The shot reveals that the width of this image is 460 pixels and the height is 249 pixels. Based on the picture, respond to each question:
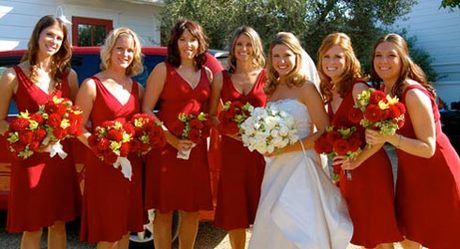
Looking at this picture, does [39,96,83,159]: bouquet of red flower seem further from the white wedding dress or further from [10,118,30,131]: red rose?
the white wedding dress

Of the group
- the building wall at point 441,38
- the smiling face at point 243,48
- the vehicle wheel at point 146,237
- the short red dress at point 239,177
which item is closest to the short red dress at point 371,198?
the short red dress at point 239,177

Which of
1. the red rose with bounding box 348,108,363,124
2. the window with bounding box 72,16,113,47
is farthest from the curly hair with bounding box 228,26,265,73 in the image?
the window with bounding box 72,16,113,47

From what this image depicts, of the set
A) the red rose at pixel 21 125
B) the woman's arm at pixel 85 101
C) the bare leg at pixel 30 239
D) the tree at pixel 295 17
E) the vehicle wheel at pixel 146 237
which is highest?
the tree at pixel 295 17

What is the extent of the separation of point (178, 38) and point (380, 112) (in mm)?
1799

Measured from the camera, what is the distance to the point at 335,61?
11.9 feet

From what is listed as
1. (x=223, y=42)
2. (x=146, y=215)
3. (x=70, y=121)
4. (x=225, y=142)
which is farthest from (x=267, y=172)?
(x=223, y=42)

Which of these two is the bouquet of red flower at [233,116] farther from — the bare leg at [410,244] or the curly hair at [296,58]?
the bare leg at [410,244]

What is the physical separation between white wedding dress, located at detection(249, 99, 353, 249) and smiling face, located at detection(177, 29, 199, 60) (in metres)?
0.83

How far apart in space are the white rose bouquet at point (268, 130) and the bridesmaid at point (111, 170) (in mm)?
940

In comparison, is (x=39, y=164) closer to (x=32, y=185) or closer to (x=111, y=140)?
(x=32, y=185)

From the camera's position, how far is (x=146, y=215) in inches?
160

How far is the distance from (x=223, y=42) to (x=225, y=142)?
24.2ft

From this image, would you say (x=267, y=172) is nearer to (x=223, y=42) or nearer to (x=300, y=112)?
(x=300, y=112)

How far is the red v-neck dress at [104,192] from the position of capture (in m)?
3.66
